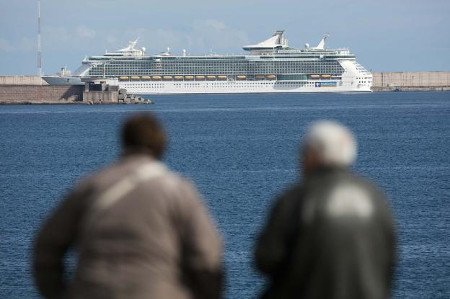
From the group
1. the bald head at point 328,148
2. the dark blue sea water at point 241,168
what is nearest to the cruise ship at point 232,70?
the dark blue sea water at point 241,168

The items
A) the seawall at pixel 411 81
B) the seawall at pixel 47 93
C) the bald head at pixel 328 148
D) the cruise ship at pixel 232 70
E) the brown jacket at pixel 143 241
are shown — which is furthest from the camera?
the seawall at pixel 411 81

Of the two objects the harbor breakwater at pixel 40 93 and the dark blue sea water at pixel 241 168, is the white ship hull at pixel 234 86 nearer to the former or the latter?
the harbor breakwater at pixel 40 93

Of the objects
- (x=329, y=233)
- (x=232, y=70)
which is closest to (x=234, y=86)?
(x=232, y=70)

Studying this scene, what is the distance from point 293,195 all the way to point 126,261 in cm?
51

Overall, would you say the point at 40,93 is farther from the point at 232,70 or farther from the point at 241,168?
the point at 241,168

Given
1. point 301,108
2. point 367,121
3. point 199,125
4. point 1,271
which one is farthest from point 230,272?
point 301,108

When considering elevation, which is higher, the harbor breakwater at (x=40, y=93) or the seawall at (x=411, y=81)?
the seawall at (x=411, y=81)

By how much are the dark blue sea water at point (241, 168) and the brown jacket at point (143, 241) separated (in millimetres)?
12682

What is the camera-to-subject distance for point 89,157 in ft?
151

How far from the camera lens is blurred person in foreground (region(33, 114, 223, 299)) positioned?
12.1 ft

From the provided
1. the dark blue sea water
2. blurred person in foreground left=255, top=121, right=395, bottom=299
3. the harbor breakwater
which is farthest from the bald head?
the harbor breakwater

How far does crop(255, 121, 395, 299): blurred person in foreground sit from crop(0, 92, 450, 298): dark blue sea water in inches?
496

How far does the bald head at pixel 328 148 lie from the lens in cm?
388

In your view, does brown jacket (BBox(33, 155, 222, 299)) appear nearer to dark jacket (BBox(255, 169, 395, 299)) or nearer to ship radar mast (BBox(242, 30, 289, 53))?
dark jacket (BBox(255, 169, 395, 299))
